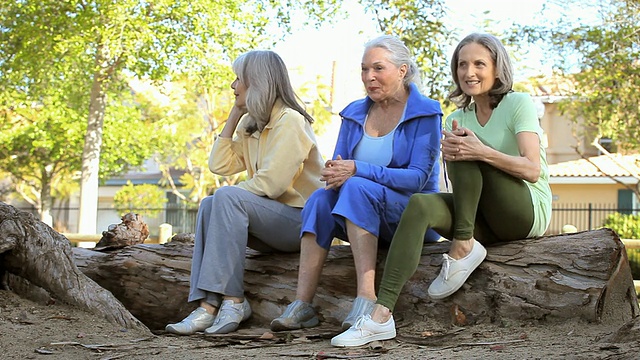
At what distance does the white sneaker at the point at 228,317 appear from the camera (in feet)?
12.9

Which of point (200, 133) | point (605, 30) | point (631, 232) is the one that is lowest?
point (631, 232)

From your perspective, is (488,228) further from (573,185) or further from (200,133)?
(573,185)

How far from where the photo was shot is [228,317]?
3982mm

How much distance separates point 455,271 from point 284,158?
1.05 meters

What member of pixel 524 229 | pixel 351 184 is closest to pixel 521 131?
pixel 524 229

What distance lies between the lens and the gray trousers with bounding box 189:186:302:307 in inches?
158

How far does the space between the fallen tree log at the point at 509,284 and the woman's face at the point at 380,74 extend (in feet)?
2.57

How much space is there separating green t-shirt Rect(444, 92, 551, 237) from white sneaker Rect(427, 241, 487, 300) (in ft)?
0.98

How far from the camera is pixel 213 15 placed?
1473 centimetres

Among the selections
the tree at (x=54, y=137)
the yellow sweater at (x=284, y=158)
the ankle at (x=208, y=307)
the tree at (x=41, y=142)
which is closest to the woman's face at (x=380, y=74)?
the yellow sweater at (x=284, y=158)

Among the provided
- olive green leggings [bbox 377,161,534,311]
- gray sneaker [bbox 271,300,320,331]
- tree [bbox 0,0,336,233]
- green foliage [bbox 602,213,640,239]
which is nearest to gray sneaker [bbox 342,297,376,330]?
olive green leggings [bbox 377,161,534,311]

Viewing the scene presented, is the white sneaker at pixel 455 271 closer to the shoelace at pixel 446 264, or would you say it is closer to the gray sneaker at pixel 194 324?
the shoelace at pixel 446 264

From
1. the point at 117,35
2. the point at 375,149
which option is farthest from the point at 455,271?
the point at 117,35

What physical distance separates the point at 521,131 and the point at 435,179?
0.54 metres
